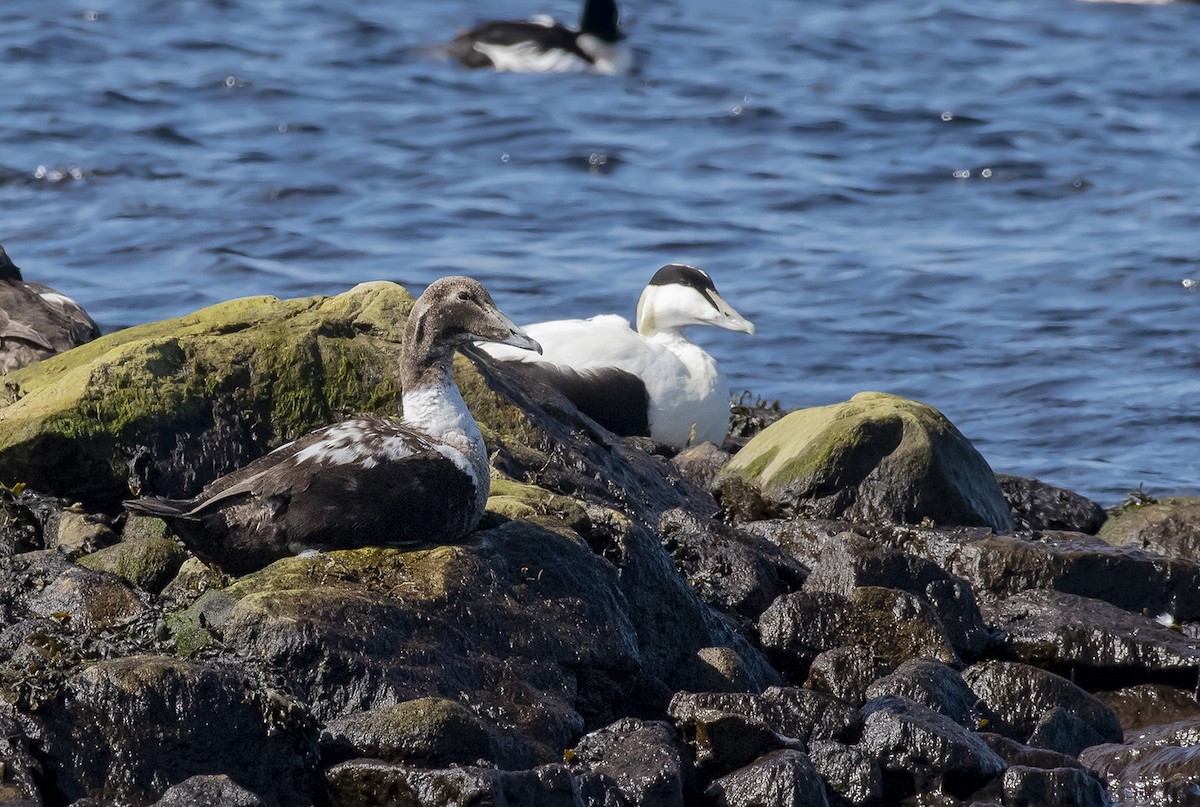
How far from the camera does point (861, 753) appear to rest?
16.5 feet

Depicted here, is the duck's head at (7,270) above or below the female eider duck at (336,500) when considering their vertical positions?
below

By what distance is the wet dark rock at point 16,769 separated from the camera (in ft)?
14.3

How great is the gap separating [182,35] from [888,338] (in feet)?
38.2

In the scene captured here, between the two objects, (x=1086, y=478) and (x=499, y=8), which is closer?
(x=1086, y=478)

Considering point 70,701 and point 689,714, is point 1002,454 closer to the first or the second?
point 689,714

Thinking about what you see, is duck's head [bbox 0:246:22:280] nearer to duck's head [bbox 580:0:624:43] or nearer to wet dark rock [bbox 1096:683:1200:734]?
wet dark rock [bbox 1096:683:1200:734]

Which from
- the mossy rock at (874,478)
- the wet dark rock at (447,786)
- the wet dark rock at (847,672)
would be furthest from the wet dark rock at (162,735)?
the mossy rock at (874,478)

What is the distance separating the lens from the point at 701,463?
8.50m

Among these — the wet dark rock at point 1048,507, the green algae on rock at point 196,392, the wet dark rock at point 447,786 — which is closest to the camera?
the wet dark rock at point 447,786

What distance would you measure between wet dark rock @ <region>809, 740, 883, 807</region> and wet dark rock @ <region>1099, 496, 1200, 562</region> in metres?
3.22

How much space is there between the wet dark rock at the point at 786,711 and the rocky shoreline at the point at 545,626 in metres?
0.01

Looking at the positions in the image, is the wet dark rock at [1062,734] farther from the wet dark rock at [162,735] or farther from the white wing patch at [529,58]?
the white wing patch at [529,58]

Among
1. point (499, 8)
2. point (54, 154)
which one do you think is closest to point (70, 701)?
point (54, 154)

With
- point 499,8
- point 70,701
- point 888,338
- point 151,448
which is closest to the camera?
point 70,701
